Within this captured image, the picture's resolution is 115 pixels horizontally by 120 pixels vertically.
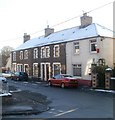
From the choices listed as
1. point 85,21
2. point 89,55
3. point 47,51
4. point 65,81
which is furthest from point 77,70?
point 47,51

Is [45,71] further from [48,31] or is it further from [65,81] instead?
[65,81]

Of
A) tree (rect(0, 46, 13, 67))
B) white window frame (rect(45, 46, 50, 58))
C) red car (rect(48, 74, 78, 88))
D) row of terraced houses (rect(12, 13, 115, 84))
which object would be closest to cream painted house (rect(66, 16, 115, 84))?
row of terraced houses (rect(12, 13, 115, 84))

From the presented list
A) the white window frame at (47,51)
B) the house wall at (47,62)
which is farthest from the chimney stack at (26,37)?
the white window frame at (47,51)

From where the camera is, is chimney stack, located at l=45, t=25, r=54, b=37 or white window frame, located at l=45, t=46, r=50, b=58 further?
chimney stack, located at l=45, t=25, r=54, b=37

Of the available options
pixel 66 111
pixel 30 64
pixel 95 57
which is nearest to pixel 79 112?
pixel 66 111

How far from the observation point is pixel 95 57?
32656 millimetres

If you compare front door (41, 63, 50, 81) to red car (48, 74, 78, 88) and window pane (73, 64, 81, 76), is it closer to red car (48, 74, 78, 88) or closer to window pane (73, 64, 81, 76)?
window pane (73, 64, 81, 76)

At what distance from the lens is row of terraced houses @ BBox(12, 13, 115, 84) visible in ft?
108

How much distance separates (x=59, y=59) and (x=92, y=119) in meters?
26.6

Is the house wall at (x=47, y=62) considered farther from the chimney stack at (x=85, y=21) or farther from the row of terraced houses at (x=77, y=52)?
the chimney stack at (x=85, y=21)

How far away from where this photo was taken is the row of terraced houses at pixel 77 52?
108 feet

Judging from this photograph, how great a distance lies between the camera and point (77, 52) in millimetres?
35688

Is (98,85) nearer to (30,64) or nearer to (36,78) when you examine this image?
(36,78)

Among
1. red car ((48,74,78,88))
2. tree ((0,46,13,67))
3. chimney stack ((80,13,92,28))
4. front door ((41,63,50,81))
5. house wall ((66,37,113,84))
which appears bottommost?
red car ((48,74,78,88))
